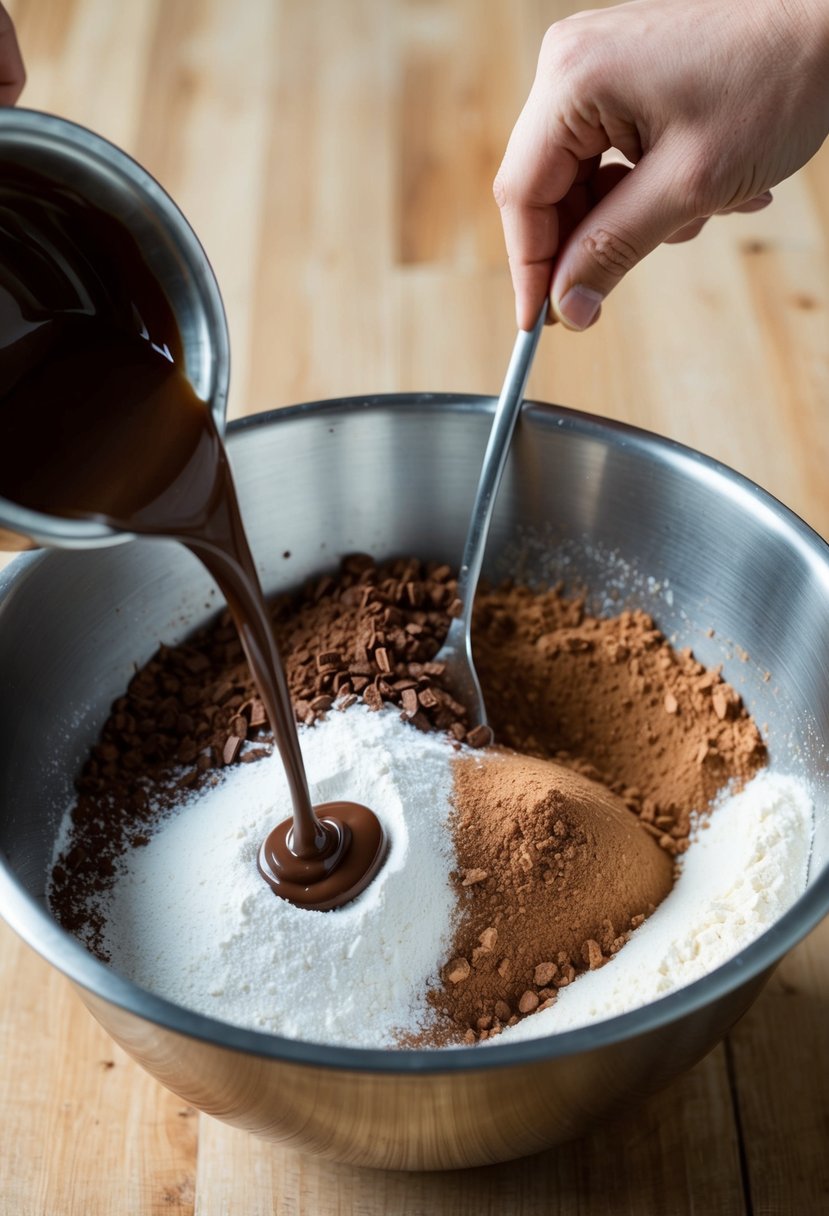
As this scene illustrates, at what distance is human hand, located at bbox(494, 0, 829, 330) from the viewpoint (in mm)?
1123

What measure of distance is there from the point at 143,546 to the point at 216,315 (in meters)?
0.42

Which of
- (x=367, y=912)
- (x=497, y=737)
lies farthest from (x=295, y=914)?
(x=497, y=737)

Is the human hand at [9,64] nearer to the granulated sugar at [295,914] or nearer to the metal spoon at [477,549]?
the metal spoon at [477,549]

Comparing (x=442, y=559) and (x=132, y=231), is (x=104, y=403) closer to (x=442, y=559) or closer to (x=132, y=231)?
(x=132, y=231)

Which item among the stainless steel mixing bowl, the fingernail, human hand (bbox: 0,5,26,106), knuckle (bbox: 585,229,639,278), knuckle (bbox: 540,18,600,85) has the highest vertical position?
knuckle (bbox: 540,18,600,85)

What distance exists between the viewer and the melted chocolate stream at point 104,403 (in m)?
0.98

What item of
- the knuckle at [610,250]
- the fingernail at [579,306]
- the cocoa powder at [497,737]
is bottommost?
the cocoa powder at [497,737]

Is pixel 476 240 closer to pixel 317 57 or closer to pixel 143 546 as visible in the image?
pixel 317 57

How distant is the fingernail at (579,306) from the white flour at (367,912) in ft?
1.57

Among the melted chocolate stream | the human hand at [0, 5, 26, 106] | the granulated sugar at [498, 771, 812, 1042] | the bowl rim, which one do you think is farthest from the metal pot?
the granulated sugar at [498, 771, 812, 1042]

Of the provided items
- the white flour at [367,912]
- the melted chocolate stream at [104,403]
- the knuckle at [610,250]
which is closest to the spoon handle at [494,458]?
the knuckle at [610,250]

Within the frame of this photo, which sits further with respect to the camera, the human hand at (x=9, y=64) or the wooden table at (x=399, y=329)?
the human hand at (x=9, y=64)

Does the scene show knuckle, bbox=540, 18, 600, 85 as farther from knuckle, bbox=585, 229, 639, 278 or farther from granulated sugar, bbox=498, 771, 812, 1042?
granulated sugar, bbox=498, 771, 812, 1042

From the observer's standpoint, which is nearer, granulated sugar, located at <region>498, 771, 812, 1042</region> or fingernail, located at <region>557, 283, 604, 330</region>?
granulated sugar, located at <region>498, 771, 812, 1042</region>
